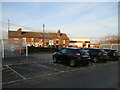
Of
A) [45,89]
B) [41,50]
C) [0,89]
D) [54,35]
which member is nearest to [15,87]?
[0,89]

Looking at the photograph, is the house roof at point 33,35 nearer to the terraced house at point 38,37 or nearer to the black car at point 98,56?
the terraced house at point 38,37

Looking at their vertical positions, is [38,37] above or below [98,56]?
above

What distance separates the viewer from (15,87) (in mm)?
4996

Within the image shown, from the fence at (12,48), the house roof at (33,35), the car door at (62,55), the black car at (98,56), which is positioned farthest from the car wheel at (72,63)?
the house roof at (33,35)

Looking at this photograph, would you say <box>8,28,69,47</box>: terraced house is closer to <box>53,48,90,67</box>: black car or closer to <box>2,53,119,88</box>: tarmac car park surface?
<box>53,48,90,67</box>: black car

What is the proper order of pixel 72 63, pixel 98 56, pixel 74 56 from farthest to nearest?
1. pixel 98 56
2. pixel 72 63
3. pixel 74 56

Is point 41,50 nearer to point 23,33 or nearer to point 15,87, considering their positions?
point 15,87

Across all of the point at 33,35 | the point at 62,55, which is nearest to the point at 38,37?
the point at 33,35

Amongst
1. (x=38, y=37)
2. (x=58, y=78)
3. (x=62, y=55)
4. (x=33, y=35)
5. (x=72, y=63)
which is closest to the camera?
(x=58, y=78)

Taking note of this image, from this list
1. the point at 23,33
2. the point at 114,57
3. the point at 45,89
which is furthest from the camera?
the point at 23,33

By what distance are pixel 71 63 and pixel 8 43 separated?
Answer: 1056 centimetres

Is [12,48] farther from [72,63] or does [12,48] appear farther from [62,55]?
[72,63]

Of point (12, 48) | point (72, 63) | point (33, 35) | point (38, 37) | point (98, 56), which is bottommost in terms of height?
point (72, 63)

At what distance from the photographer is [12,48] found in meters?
16.4
